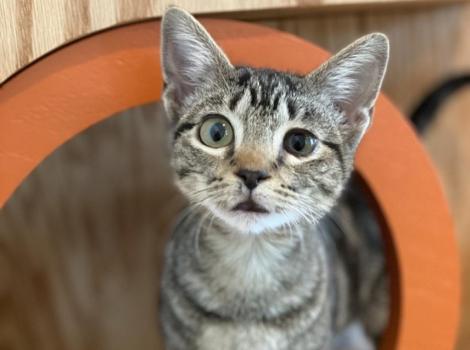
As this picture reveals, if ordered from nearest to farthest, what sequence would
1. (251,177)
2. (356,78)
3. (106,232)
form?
(251,177) → (356,78) → (106,232)

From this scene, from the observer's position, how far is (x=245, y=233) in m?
0.97

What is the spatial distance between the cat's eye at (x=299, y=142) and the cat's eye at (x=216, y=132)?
3.3 inches

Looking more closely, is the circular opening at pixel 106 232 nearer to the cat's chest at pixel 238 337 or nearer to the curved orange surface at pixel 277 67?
the curved orange surface at pixel 277 67

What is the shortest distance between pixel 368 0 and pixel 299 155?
312 mm

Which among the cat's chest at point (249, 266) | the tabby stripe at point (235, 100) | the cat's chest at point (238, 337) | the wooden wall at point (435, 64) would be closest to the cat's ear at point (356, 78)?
the tabby stripe at point (235, 100)

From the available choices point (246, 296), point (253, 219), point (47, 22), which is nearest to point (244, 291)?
point (246, 296)

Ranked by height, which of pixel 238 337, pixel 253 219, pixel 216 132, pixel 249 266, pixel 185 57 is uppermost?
pixel 185 57

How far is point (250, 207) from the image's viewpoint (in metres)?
0.85

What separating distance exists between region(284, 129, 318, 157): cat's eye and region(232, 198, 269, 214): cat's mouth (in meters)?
0.10

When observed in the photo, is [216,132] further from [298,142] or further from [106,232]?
[106,232]

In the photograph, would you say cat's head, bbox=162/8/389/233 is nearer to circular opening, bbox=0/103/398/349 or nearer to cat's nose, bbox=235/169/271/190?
cat's nose, bbox=235/169/271/190

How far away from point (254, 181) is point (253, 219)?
8cm

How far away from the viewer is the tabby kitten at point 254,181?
87 centimetres

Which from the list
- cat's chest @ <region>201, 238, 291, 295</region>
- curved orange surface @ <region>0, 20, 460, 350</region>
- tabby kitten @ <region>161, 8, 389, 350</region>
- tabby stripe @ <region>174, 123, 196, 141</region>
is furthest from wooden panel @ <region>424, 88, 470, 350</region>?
tabby stripe @ <region>174, 123, 196, 141</region>
